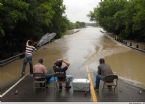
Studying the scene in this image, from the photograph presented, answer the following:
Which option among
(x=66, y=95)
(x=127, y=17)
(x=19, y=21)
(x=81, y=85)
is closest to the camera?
(x=66, y=95)

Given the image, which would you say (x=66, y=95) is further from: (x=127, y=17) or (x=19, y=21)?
(x=127, y=17)

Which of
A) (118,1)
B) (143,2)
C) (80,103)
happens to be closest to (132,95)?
(80,103)

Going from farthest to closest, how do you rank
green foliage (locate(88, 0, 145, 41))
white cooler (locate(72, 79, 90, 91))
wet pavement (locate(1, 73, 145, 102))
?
green foliage (locate(88, 0, 145, 41))
white cooler (locate(72, 79, 90, 91))
wet pavement (locate(1, 73, 145, 102))

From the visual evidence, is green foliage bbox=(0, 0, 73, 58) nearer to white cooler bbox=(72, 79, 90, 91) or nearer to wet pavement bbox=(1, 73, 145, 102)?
wet pavement bbox=(1, 73, 145, 102)

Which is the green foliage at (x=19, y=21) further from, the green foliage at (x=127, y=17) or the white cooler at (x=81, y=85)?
the white cooler at (x=81, y=85)

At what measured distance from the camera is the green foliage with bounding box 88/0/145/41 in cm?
4631

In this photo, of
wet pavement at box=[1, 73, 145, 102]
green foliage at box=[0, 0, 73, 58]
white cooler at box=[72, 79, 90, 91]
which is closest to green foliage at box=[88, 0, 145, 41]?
green foliage at box=[0, 0, 73, 58]

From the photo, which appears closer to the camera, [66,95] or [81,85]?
[66,95]

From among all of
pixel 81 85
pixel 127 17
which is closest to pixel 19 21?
pixel 81 85

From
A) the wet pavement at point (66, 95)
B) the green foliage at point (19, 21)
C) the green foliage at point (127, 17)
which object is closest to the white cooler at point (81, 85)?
the wet pavement at point (66, 95)

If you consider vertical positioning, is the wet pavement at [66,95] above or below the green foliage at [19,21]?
below

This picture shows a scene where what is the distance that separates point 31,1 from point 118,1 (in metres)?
51.4

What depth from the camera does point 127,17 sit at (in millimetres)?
59656

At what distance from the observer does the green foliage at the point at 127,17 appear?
46.3m
